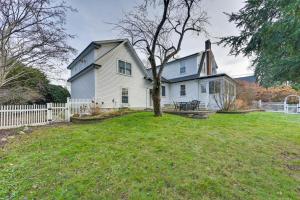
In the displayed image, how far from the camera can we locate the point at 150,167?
3920 millimetres

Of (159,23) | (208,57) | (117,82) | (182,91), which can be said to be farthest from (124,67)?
(208,57)

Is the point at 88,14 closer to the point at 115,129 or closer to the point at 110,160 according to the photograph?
the point at 115,129

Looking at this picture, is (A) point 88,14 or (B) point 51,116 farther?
(A) point 88,14

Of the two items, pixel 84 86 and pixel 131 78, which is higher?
pixel 131 78

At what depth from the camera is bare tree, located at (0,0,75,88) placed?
8.23 meters

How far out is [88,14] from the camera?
476 inches

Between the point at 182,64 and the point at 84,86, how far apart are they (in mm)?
12261

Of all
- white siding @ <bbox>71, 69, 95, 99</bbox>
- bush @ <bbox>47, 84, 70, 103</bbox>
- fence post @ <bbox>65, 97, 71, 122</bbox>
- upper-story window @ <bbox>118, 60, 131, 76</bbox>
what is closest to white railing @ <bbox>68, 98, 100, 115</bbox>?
fence post @ <bbox>65, 97, 71, 122</bbox>

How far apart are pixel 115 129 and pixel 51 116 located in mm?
4893

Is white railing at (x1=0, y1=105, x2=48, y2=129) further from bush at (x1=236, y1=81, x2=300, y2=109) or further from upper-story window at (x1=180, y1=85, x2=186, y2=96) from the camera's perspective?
bush at (x1=236, y1=81, x2=300, y2=109)

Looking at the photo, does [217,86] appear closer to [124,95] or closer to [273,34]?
[124,95]

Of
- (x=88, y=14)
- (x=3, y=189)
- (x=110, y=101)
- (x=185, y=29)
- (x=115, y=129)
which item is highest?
(x=88, y=14)

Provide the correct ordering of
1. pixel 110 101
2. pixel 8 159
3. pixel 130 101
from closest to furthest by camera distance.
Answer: pixel 8 159 < pixel 110 101 < pixel 130 101

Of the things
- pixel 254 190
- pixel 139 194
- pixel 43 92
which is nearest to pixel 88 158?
pixel 139 194
